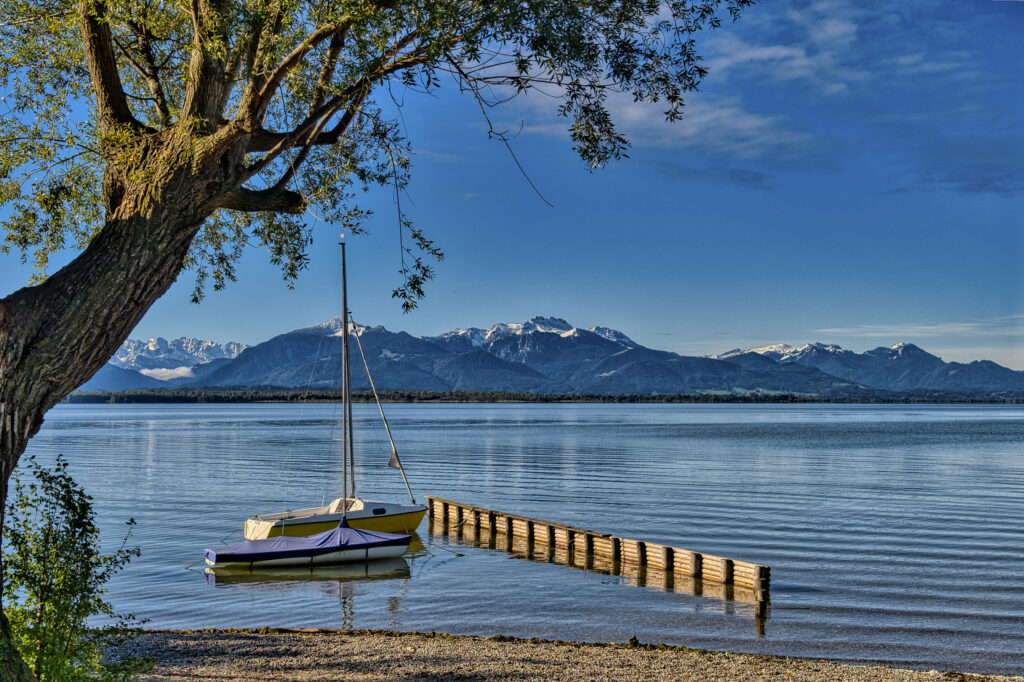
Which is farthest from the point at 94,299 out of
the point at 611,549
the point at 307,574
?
the point at 611,549

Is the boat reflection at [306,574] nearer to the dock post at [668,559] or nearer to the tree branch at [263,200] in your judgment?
the dock post at [668,559]

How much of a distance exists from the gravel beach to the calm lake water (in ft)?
9.15

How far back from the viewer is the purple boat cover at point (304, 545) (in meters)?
29.9

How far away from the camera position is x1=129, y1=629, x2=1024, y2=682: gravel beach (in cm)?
1500

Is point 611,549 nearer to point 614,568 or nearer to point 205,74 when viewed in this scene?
point 614,568

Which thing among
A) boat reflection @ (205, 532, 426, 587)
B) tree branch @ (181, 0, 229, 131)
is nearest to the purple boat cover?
boat reflection @ (205, 532, 426, 587)

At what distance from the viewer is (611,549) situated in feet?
101

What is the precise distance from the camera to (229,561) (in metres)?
29.9

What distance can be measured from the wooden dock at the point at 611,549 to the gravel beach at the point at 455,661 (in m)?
6.86

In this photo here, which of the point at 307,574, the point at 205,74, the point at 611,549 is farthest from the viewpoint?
the point at 611,549

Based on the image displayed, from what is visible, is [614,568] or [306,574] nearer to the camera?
[614,568]

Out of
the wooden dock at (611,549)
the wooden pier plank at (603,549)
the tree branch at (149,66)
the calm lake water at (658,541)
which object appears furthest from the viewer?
the wooden pier plank at (603,549)

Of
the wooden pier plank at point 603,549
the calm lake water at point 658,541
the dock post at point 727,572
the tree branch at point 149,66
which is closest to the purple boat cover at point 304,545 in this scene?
the calm lake water at point 658,541

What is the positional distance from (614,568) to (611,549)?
159 cm
